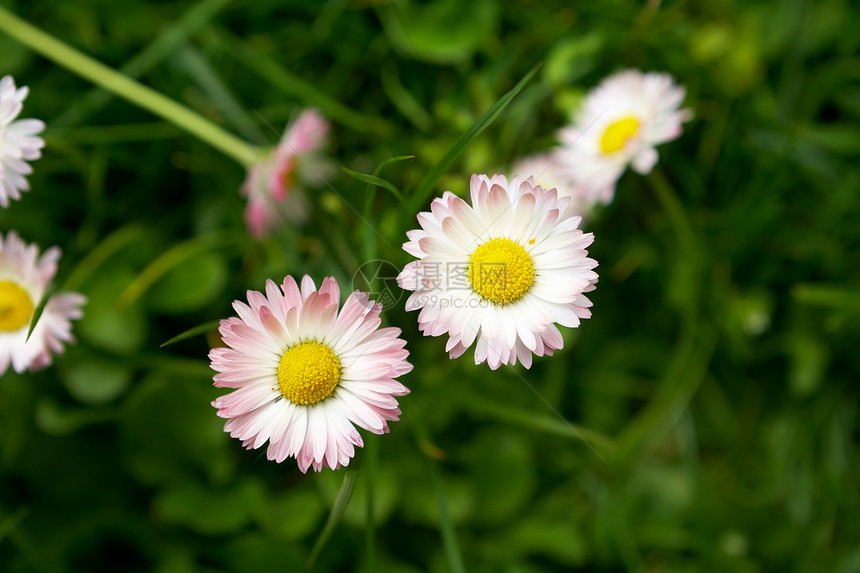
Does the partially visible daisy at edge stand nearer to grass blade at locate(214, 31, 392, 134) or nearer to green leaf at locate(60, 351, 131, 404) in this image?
grass blade at locate(214, 31, 392, 134)

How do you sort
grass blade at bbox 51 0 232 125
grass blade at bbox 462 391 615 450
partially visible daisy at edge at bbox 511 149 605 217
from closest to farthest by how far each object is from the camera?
grass blade at bbox 462 391 615 450, partially visible daisy at edge at bbox 511 149 605 217, grass blade at bbox 51 0 232 125

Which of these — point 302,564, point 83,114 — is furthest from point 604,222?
point 83,114

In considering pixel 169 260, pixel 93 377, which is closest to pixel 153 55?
pixel 169 260

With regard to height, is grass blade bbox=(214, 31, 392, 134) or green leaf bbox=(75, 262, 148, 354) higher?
grass blade bbox=(214, 31, 392, 134)

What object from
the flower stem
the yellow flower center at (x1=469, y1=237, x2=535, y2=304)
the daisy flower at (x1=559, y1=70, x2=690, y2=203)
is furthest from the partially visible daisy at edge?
the flower stem

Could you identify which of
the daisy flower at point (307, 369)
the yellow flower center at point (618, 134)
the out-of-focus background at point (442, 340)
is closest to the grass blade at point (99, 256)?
the out-of-focus background at point (442, 340)

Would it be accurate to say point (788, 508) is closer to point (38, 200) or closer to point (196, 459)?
point (196, 459)

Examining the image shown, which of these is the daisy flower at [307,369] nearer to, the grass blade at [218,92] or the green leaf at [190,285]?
the green leaf at [190,285]
